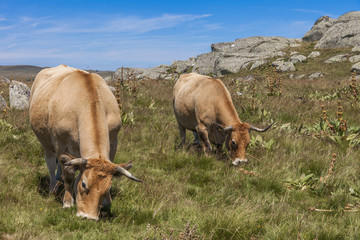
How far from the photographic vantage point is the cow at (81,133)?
438cm

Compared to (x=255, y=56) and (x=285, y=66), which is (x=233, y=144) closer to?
(x=285, y=66)

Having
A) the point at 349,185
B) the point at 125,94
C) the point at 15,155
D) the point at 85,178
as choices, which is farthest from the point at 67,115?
the point at 125,94

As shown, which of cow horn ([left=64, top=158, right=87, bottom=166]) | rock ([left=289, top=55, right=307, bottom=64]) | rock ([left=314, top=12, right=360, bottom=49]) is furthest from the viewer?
rock ([left=314, top=12, right=360, bottom=49])

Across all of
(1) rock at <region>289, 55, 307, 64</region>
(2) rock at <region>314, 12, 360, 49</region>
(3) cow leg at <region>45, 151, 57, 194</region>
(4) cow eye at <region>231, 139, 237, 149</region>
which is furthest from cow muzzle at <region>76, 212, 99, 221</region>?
(2) rock at <region>314, 12, 360, 49</region>

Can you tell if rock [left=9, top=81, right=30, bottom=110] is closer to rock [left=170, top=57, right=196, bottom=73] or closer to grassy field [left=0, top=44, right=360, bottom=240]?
grassy field [left=0, top=44, right=360, bottom=240]

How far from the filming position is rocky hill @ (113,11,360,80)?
3497 centimetres

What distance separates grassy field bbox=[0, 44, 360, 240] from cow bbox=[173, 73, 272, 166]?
448mm

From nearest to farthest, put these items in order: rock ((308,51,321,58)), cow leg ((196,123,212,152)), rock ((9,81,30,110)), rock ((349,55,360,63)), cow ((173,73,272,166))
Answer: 1. cow ((173,73,272,166))
2. cow leg ((196,123,212,152))
3. rock ((9,81,30,110))
4. rock ((349,55,360,63))
5. rock ((308,51,321,58))

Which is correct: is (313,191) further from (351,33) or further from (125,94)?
(351,33)

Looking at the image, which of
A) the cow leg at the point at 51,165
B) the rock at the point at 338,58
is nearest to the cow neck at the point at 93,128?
the cow leg at the point at 51,165

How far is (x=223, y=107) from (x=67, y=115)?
3.84 m

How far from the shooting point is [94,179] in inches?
170

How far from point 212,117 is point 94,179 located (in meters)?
4.37

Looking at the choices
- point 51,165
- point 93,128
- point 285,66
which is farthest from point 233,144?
point 285,66
